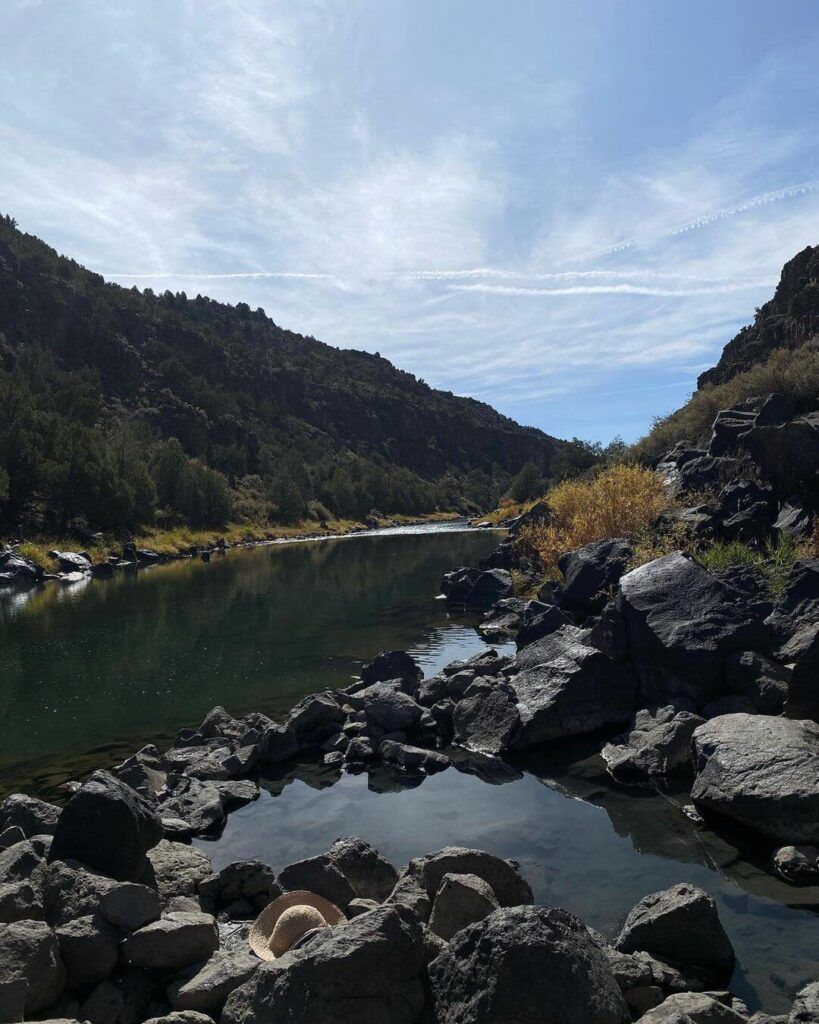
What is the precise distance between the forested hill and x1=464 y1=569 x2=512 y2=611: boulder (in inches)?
1468

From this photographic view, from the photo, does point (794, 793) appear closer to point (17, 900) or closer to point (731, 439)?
point (17, 900)

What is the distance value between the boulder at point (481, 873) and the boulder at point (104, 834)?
293cm

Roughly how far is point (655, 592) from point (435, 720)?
470 cm

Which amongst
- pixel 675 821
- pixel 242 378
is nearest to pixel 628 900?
pixel 675 821

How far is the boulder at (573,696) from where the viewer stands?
43.3 ft

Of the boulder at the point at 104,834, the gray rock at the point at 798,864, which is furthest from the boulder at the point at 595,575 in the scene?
the boulder at the point at 104,834

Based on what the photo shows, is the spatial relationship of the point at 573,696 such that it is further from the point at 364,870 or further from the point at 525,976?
the point at 525,976

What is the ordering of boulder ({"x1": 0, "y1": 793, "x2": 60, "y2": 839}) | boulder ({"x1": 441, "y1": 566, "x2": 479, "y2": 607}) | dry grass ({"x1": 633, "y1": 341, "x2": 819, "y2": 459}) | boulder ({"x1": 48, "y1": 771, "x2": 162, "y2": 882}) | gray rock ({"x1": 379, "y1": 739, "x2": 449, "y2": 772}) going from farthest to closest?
1. boulder ({"x1": 441, "y1": 566, "x2": 479, "y2": 607})
2. dry grass ({"x1": 633, "y1": 341, "x2": 819, "y2": 459})
3. gray rock ({"x1": 379, "y1": 739, "x2": 449, "y2": 772})
4. boulder ({"x1": 0, "y1": 793, "x2": 60, "y2": 839})
5. boulder ({"x1": 48, "y1": 771, "x2": 162, "y2": 882})

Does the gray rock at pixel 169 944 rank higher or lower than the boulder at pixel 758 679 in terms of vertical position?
lower

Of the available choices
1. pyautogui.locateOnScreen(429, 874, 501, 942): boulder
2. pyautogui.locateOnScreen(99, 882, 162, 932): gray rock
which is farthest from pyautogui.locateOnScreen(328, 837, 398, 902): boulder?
pyautogui.locateOnScreen(99, 882, 162, 932): gray rock

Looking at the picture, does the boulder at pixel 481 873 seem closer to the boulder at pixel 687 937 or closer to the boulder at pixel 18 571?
the boulder at pixel 687 937

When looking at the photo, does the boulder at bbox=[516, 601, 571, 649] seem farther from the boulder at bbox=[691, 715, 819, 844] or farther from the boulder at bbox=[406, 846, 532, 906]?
the boulder at bbox=[406, 846, 532, 906]

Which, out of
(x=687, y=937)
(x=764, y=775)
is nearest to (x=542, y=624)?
(x=764, y=775)

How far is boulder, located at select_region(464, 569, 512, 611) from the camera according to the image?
30062 mm
